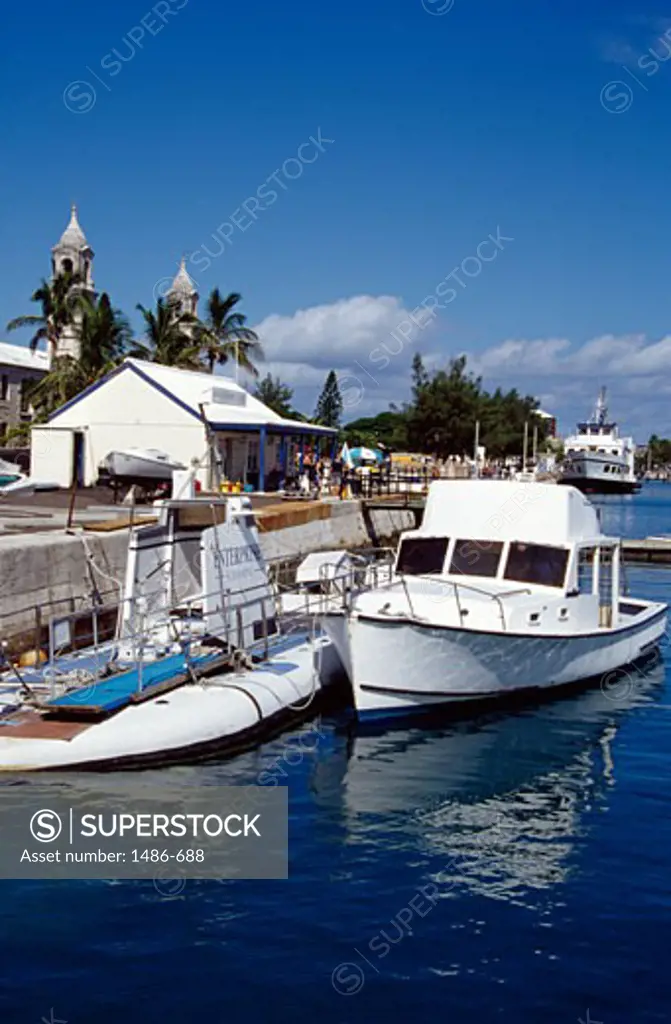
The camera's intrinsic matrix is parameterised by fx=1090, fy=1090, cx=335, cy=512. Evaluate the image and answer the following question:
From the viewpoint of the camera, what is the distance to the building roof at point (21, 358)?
71.2 metres

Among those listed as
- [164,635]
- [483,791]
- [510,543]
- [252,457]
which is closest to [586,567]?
[510,543]

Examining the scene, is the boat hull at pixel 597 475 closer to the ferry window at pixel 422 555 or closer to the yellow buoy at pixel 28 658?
the ferry window at pixel 422 555

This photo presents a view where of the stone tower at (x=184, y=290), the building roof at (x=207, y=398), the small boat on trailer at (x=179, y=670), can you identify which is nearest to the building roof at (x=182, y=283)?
the stone tower at (x=184, y=290)

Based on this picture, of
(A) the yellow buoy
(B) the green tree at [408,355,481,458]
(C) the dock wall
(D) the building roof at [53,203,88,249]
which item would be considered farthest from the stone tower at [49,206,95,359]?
(A) the yellow buoy

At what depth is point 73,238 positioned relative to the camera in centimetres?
7612

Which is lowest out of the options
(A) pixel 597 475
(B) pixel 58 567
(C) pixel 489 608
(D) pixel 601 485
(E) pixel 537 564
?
(C) pixel 489 608

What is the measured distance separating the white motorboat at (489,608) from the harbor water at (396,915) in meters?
1.62

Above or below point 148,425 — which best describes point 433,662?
below

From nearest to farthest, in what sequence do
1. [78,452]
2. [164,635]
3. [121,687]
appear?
[121,687] → [164,635] → [78,452]

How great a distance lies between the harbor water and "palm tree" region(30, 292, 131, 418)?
41061mm

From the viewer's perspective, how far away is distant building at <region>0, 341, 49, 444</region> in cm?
7082

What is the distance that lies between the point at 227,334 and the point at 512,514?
1860 inches

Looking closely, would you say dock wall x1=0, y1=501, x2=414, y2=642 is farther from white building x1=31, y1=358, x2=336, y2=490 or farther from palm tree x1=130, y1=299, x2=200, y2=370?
palm tree x1=130, y1=299, x2=200, y2=370

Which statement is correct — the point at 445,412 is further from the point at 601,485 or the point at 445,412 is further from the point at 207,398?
the point at 207,398
